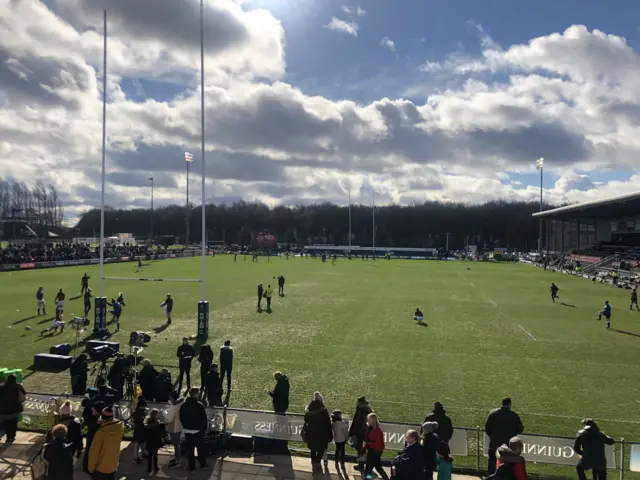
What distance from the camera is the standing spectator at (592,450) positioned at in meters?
8.15

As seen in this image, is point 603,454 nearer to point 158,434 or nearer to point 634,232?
point 158,434

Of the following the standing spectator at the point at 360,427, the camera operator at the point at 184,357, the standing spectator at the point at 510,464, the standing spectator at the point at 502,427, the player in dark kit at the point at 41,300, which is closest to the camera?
the standing spectator at the point at 510,464

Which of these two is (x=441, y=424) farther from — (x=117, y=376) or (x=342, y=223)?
(x=342, y=223)

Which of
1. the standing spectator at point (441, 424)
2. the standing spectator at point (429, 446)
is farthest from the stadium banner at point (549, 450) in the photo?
the standing spectator at point (429, 446)

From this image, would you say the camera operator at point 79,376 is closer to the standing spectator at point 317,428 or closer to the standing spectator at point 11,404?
the standing spectator at point 11,404

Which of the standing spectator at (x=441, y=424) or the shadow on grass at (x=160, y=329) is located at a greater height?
the standing spectator at (x=441, y=424)

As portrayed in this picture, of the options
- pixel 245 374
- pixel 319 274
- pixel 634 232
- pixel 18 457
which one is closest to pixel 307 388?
pixel 245 374

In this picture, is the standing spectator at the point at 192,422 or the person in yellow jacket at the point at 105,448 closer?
the person in yellow jacket at the point at 105,448

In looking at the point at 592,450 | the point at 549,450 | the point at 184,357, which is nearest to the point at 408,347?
the point at 184,357

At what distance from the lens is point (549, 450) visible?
29.5 ft

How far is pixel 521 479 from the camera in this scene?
264 inches

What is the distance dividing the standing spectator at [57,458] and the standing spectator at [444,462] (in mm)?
5648

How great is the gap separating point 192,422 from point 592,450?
274 inches

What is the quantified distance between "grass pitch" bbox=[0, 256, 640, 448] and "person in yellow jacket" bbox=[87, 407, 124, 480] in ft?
18.7
